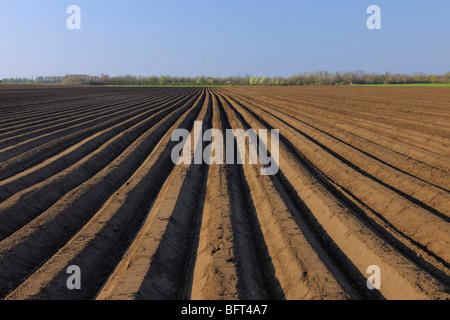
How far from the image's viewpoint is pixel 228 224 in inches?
189

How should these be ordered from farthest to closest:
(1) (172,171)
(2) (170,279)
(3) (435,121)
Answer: (3) (435,121), (1) (172,171), (2) (170,279)

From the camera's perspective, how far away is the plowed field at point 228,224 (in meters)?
3.60

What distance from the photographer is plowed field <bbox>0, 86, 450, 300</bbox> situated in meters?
A: 3.60

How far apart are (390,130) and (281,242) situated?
867 centimetres

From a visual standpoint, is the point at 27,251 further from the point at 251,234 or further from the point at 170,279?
the point at 251,234

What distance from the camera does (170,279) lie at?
3756mm

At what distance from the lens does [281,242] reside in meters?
4.37

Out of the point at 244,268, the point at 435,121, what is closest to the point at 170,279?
the point at 244,268

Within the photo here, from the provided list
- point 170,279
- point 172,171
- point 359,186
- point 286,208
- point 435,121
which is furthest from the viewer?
point 435,121

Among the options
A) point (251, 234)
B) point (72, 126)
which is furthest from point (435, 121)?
point (72, 126)

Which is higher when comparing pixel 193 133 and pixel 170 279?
pixel 193 133
